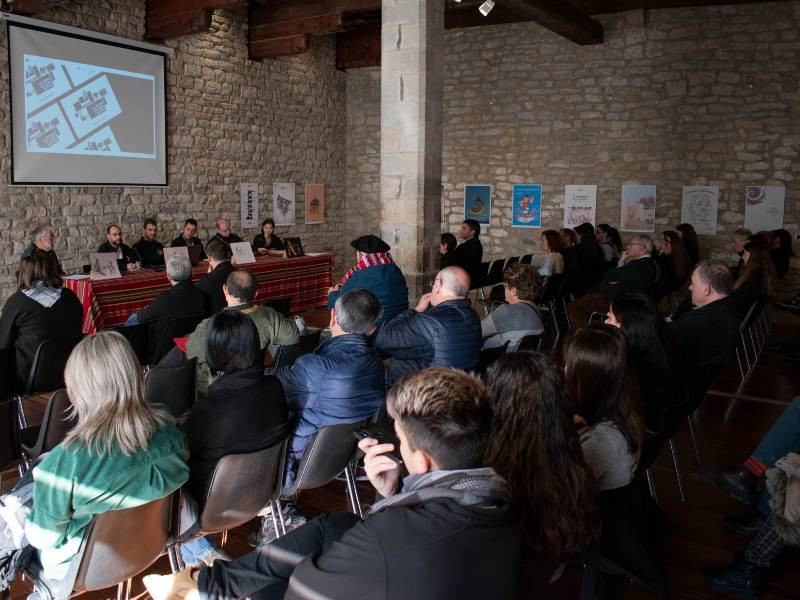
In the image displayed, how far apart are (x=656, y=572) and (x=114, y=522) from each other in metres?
1.65

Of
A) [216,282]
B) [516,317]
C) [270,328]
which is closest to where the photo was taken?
[270,328]

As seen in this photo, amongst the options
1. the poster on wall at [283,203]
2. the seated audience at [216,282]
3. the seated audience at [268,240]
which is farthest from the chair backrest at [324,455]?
the poster on wall at [283,203]

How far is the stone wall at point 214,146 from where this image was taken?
8.49 meters

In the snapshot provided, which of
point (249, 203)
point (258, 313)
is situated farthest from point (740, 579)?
point (249, 203)

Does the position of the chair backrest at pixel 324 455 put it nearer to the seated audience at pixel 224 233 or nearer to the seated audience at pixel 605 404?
the seated audience at pixel 605 404

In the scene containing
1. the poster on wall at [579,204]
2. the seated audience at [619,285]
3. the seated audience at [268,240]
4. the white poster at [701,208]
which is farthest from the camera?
the poster on wall at [579,204]

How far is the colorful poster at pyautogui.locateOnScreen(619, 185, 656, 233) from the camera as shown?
10500 mm

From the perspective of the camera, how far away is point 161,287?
7.69 meters

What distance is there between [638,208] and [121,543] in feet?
32.1

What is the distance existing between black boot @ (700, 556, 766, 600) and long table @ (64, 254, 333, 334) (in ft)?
19.1

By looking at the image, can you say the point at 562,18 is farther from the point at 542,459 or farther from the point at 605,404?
the point at 542,459

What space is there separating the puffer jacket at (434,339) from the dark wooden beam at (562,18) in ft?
18.2

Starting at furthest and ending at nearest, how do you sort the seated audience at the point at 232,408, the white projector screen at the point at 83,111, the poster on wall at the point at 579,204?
the poster on wall at the point at 579,204 < the white projector screen at the point at 83,111 < the seated audience at the point at 232,408

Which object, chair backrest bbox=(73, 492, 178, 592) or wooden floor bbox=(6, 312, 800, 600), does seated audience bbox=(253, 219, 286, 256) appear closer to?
wooden floor bbox=(6, 312, 800, 600)
